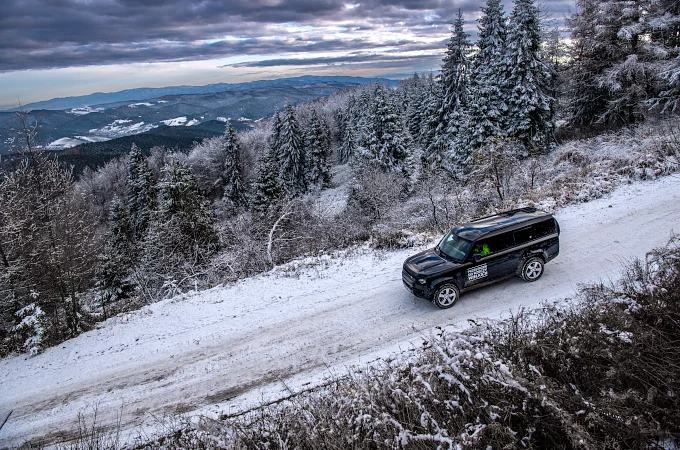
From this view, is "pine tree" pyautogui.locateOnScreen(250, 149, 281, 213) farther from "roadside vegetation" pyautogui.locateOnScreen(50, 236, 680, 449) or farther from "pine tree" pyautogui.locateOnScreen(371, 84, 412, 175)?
"roadside vegetation" pyautogui.locateOnScreen(50, 236, 680, 449)

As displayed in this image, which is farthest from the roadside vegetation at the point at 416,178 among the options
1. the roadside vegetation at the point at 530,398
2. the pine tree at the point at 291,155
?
the pine tree at the point at 291,155

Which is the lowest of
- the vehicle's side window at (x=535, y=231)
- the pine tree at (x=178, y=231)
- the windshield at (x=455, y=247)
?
the pine tree at (x=178, y=231)

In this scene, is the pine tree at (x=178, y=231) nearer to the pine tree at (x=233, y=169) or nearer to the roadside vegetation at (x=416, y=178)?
→ the roadside vegetation at (x=416, y=178)

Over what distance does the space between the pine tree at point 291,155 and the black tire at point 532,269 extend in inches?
1670

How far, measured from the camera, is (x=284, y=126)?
169ft

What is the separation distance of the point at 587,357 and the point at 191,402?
23.7ft

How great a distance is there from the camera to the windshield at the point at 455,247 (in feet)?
30.7

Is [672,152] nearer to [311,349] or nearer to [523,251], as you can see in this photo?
[523,251]

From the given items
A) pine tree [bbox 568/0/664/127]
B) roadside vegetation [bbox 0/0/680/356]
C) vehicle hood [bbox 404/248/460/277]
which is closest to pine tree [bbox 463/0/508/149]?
roadside vegetation [bbox 0/0/680/356]

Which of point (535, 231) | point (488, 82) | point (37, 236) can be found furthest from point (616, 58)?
point (37, 236)

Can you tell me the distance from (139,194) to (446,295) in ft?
134

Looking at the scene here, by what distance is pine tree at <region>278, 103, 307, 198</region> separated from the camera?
166 feet

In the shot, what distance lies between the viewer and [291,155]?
167 feet

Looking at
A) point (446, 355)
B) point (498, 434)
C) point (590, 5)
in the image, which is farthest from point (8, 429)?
point (590, 5)
